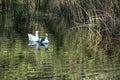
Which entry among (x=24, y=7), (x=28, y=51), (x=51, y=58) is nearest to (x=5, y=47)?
(x=28, y=51)

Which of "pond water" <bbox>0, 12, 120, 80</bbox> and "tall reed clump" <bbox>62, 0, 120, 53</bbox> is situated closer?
"pond water" <bbox>0, 12, 120, 80</bbox>

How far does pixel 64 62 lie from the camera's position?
865 inches

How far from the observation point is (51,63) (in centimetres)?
2156

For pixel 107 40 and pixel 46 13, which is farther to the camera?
pixel 46 13

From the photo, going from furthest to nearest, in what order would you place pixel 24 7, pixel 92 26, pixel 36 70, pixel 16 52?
1. pixel 24 7
2. pixel 92 26
3. pixel 16 52
4. pixel 36 70

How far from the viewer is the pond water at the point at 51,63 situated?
1906cm

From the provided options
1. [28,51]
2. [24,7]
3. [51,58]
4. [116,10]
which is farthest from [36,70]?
[24,7]

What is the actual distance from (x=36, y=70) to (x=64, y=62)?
86.1 inches

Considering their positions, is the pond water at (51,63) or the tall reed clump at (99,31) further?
the tall reed clump at (99,31)

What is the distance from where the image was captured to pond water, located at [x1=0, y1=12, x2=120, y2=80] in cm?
1906

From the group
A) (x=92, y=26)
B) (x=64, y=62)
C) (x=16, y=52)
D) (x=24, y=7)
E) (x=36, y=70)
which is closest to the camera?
(x=36, y=70)

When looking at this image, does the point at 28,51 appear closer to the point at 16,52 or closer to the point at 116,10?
Result: the point at 16,52

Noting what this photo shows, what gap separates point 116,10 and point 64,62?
1423 centimetres

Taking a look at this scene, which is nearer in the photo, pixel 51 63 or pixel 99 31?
pixel 51 63
